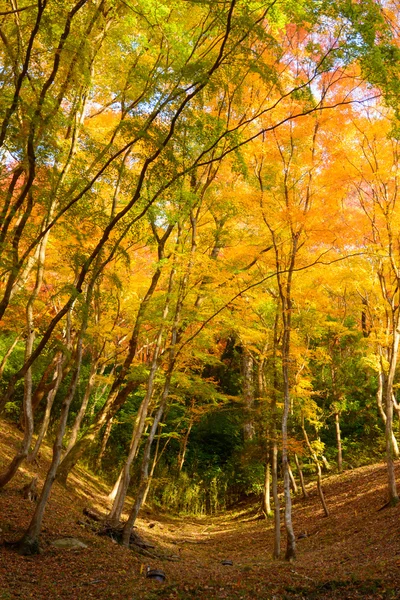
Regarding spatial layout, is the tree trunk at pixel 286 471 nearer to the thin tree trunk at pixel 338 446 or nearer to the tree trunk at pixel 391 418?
the tree trunk at pixel 391 418

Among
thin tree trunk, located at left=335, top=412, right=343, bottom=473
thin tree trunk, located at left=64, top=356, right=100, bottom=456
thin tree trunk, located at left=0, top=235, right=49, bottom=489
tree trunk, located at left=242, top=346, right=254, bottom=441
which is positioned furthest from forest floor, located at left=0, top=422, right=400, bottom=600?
tree trunk, located at left=242, top=346, right=254, bottom=441

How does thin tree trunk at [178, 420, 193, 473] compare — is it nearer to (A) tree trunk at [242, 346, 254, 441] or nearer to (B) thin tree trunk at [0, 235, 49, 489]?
(A) tree trunk at [242, 346, 254, 441]

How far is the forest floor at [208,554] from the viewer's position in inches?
204

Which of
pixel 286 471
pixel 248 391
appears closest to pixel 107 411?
pixel 286 471

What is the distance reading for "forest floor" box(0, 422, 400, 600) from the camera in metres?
5.18

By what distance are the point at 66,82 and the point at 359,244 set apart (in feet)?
29.0

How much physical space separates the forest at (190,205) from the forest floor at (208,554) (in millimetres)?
399

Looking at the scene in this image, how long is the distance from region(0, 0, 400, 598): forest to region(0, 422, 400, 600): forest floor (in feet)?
1.31

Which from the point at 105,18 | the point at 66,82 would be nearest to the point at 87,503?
the point at 66,82

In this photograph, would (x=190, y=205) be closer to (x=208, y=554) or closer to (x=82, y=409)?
(x=82, y=409)

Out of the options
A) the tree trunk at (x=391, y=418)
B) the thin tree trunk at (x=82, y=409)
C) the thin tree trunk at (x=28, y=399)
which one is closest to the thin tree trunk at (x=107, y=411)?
the thin tree trunk at (x=82, y=409)

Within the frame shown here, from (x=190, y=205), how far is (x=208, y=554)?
24.1 feet

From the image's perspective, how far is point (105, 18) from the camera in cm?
732

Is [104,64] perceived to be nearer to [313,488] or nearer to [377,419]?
[313,488]
